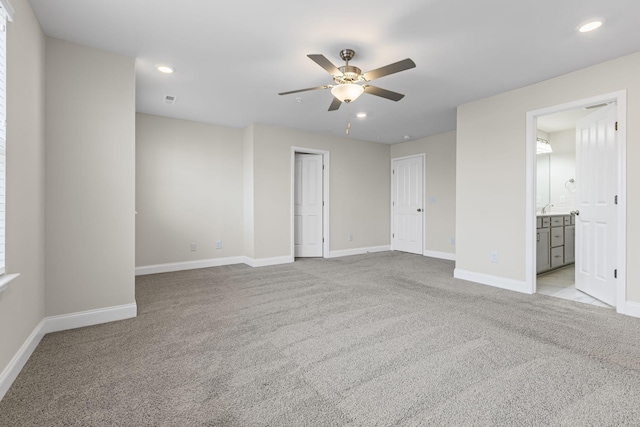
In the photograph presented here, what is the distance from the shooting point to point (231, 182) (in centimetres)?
534

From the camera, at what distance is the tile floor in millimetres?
3280

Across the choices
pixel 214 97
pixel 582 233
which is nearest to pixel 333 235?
pixel 214 97

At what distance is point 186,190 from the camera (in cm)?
492

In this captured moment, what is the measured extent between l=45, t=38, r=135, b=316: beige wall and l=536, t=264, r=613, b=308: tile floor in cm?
462

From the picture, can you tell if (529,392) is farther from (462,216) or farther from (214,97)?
(214,97)

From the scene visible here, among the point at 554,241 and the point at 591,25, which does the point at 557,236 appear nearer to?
the point at 554,241

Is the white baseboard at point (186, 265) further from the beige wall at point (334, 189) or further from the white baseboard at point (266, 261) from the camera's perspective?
the beige wall at point (334, 189)

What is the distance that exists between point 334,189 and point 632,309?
4.44 metres

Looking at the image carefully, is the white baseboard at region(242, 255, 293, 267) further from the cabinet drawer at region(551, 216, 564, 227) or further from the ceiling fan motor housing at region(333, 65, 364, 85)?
the cabinet drawer at region(551, 216, 564, 227)

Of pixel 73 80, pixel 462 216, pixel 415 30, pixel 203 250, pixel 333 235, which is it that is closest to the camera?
pixel 415 30

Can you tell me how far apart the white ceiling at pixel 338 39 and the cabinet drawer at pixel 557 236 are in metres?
2.45

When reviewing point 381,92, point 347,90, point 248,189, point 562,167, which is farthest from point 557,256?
point 248,189

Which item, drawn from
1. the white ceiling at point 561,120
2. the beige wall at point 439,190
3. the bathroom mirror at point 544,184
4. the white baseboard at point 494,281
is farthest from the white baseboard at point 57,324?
the bathroom mirror at point 544,184

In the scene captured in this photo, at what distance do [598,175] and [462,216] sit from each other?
1.46 m
